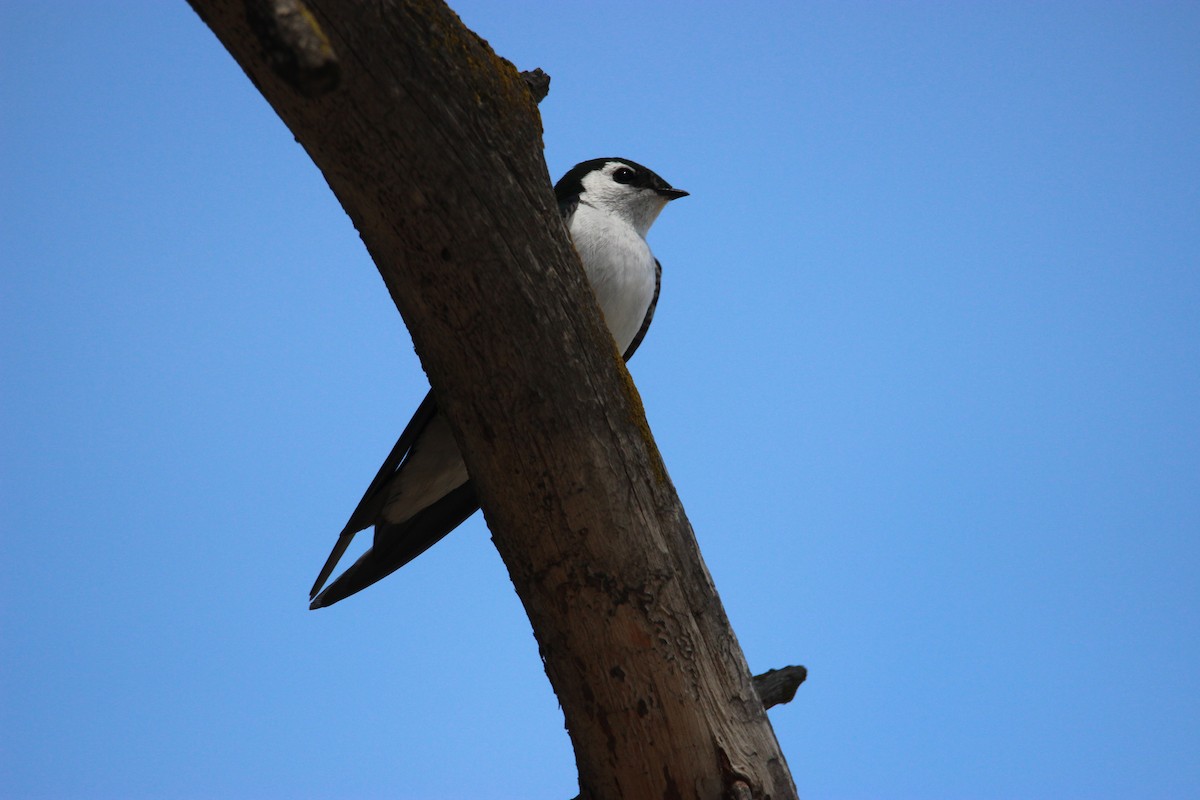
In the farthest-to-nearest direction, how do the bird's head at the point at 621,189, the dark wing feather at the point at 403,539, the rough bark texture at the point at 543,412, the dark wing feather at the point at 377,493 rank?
the bird's head at the point at 621,189 → the dark wing feather at the point at 403,539 → the dark wing feather at the point at 377,493 → the rough bark texture at the point at 543,412

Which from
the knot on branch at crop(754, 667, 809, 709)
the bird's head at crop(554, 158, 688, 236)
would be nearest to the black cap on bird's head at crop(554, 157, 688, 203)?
the bird's head at crop(554, 158, 688, 236)

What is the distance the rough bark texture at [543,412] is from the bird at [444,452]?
673 millimetres

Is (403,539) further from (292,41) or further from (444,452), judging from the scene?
(292,41)

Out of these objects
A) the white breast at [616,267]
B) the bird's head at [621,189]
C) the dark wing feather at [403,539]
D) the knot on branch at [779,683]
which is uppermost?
the bird's head at [621,189]

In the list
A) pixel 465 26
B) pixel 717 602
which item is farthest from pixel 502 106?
pixel 717 602

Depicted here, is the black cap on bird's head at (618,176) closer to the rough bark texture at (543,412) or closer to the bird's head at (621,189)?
the bird's head at (621,189)

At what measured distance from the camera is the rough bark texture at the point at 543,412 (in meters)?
2.02

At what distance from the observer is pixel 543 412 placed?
87.4 inches

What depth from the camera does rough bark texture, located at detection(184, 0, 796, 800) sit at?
202 centimetres

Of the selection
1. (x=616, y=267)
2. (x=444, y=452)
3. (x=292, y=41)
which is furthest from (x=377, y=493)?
(x=292, y=41)

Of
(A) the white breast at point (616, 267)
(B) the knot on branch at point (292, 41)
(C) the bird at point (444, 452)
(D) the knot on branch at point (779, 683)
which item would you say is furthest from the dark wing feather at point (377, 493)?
(B) the knot on branch at point (292, 41)

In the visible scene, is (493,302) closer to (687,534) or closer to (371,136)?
(371,136)

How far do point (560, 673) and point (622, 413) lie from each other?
0.64m

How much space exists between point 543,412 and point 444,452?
992 millimetres
